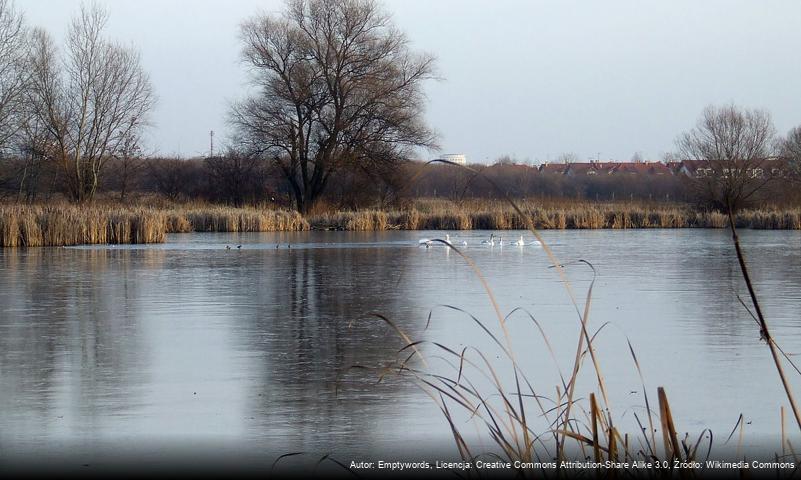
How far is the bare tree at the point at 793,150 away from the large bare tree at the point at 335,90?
58.3 ft

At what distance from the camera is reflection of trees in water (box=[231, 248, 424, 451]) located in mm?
4754

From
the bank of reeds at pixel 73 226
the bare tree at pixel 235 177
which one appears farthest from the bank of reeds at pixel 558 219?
the bare tree at pixel 235 177

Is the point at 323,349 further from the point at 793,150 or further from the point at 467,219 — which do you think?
the point at 793,150

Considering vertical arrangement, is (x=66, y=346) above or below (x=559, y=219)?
below

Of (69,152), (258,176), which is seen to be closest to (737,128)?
(258,176)

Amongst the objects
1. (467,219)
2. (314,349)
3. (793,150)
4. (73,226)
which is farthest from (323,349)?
(793,150)

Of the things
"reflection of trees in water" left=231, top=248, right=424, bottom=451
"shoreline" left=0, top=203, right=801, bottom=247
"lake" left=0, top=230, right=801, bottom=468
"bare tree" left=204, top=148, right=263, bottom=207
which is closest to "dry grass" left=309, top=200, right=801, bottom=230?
"shoreline" left=0, top=203, right=801, bottom=247

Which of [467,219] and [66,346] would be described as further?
[467,219]

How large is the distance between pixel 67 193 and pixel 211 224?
10249 millimetres

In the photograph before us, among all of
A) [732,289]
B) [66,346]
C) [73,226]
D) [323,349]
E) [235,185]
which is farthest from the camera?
[235,185]

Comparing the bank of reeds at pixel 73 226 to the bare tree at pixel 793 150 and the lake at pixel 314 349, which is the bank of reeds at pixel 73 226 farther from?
the bare tree at pixel 793 150

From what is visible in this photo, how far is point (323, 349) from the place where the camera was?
697cm

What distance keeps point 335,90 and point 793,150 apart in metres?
23.5

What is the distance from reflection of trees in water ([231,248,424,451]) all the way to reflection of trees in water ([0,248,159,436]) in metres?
0.87
